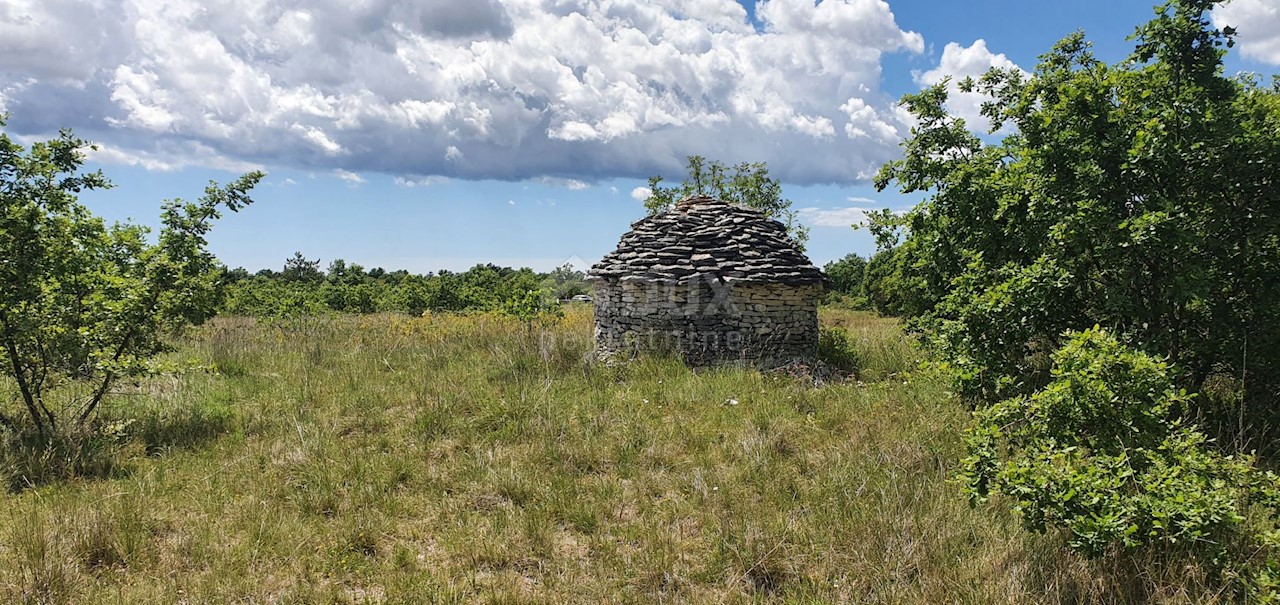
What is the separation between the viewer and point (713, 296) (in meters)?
10.3

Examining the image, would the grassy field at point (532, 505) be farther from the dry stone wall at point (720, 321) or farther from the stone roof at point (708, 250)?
the stone roof at point (708, 250)

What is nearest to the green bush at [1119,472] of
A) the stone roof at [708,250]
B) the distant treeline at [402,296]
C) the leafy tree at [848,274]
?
the stone roof at [708,250]

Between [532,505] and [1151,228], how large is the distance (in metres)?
4.84

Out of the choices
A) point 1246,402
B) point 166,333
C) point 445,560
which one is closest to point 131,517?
point 445,560

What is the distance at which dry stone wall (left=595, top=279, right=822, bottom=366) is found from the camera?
1012 centimetres

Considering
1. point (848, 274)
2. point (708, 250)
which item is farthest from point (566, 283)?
point (848, 274)

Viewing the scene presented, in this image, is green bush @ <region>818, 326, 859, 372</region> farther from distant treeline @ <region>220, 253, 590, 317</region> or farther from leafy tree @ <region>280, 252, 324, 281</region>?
leafy tree @ <region>280, 252, 324, 281</region>

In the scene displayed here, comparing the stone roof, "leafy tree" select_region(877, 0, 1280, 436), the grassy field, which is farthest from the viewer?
the stone roof

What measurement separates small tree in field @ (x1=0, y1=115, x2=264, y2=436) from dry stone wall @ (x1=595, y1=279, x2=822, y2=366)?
613 centimetres

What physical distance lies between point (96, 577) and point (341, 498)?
1.52m

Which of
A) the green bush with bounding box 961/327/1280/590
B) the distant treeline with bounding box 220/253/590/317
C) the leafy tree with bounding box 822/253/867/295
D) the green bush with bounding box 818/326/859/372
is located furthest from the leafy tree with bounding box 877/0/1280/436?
the leafy tree with bounding box 822/253/867/295

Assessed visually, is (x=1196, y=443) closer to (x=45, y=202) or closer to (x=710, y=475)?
(x=710, y=475)

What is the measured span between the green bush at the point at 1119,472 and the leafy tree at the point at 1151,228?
45.0 inches

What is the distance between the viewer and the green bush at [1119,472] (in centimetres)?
290
